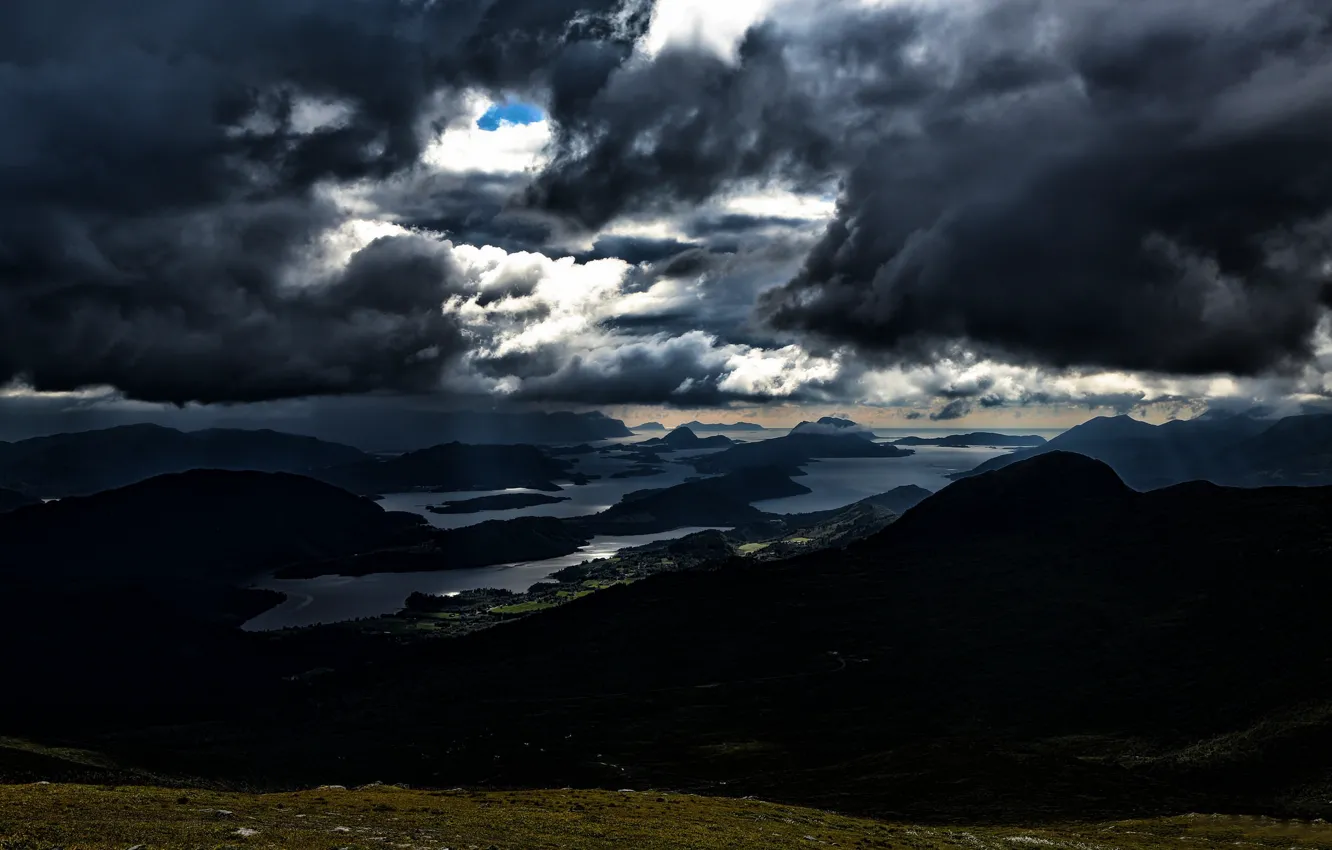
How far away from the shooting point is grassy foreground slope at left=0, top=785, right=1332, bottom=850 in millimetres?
51372

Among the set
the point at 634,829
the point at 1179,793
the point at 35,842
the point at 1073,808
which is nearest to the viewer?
the point at 35,842

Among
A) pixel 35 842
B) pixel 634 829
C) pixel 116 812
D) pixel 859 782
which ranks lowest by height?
pixel 859 782

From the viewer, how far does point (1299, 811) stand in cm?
15750

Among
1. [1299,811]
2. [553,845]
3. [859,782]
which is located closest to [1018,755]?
[859,782]

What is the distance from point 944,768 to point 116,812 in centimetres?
17158

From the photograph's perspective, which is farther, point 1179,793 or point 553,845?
point 1179,793

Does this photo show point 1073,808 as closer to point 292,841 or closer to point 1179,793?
point 1179,793

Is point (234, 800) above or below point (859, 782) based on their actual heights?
above

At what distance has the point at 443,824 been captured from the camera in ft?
220

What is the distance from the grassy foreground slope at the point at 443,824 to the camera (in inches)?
2023

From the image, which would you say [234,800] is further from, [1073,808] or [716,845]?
[1073,808]

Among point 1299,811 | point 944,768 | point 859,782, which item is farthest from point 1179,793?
point 859,782

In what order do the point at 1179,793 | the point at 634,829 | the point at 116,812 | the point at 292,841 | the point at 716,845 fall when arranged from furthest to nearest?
the point at 1179,793 < the point at 634,829 < the point at 716,845 < the point at 116,812 < the point at 292,841

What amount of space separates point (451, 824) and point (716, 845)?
2162 centimetres
